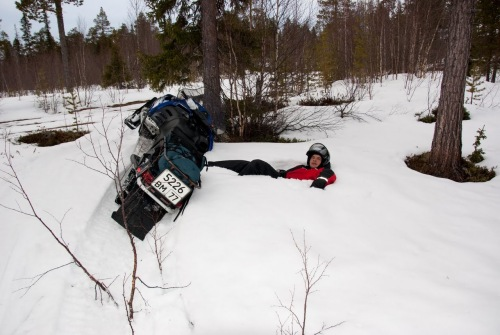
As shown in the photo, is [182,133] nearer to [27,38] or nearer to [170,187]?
[170,187]

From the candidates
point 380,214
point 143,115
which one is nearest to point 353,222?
point 380,214

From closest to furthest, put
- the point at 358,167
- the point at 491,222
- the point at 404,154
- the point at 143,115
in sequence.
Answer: the point at 491,222 < the point at 143,115 < the point at 358,167 < the point at 404,154

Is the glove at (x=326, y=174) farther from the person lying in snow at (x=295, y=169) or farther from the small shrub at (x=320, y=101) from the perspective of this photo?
the small shrub at (x=320, y=101)

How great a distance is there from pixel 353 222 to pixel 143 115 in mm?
3406

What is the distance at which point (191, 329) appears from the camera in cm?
218

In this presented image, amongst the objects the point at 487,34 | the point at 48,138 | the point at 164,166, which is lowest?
the point at 164,166

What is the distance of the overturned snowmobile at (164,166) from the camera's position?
131 inches

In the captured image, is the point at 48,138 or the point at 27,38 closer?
the point at 48,138

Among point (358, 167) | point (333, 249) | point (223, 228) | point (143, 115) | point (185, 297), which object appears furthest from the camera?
point (358, 167)

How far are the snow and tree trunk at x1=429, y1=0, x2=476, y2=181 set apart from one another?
582 mm

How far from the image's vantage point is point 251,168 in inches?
179

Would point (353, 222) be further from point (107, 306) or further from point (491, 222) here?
point (107, 306)


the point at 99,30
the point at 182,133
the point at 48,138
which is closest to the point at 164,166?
the point at 182,133

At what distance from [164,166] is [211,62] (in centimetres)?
401
